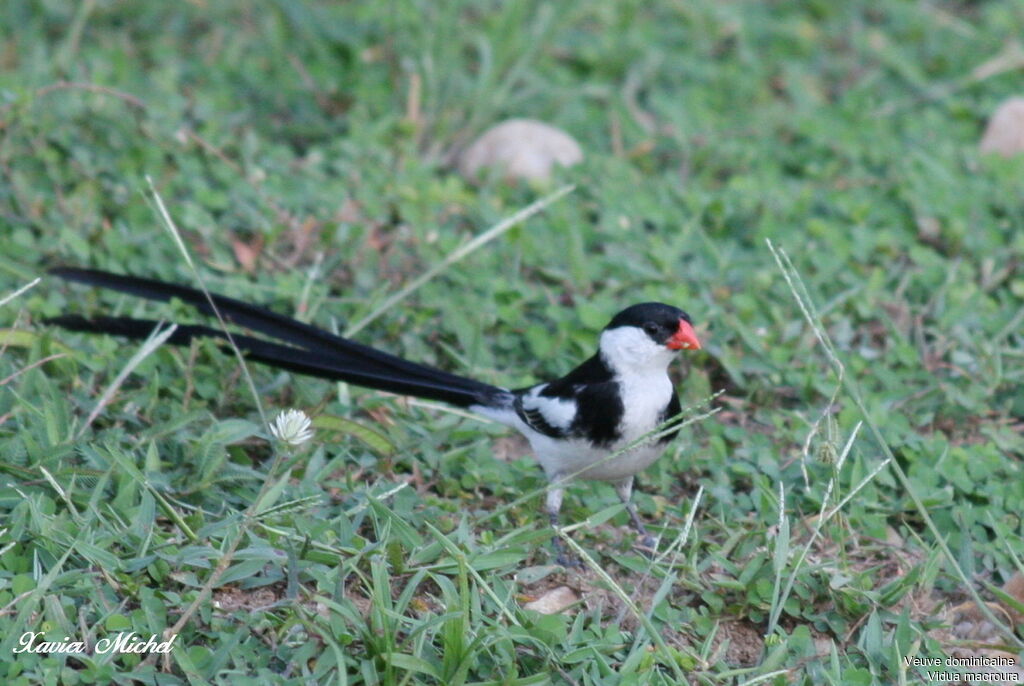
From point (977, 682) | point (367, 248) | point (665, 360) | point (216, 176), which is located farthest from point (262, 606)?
point (216, 176)

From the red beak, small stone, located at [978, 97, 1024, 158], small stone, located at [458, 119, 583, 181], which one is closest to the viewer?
the red beak

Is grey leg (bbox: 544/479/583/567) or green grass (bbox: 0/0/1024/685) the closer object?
green grass (bbox: 0/0/1024/685)

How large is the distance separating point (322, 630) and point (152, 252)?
2.10 m

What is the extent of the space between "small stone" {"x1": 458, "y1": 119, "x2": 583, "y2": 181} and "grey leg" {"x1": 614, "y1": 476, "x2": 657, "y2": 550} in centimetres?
190

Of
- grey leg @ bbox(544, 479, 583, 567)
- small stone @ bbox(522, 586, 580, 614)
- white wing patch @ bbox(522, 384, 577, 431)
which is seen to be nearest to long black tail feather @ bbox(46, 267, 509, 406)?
white wing patch @ bbox(522, 384, 577, 431)

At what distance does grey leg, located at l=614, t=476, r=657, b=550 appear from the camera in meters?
3.37

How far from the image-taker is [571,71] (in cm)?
593

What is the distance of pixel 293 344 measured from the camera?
363cm

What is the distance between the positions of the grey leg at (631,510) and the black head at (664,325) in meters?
0.39


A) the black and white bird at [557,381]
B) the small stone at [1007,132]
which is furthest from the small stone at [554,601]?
the small stone at [1007,132]

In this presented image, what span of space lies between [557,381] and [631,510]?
1.36ft

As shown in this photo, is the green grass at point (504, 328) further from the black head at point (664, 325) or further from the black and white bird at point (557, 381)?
the black head at point (664, 325)

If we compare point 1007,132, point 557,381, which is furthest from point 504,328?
point 1007,132

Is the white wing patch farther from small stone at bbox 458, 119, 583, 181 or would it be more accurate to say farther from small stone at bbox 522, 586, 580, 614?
small stone at bbox 458, 119, 583, 181
